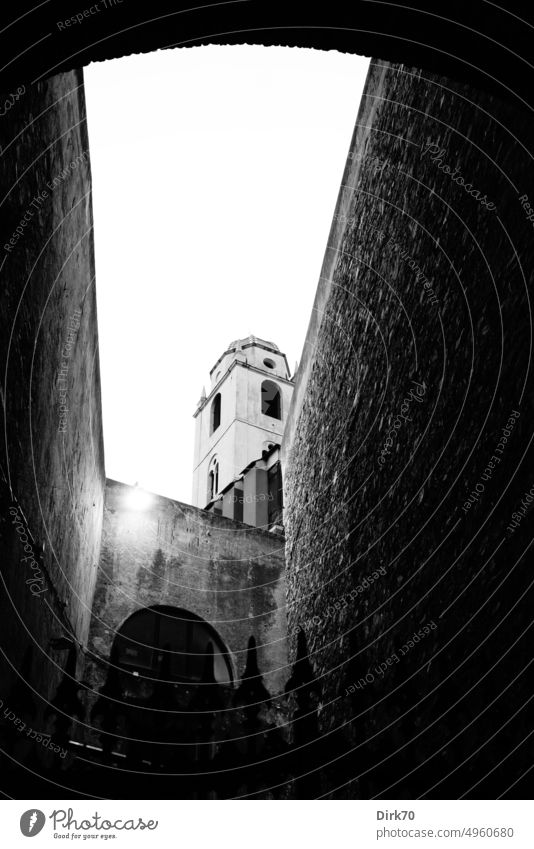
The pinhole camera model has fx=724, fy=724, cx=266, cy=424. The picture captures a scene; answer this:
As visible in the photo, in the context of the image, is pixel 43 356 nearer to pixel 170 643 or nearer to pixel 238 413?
pixel 170 643

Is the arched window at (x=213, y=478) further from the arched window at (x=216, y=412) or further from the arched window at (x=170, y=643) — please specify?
the arched window at (x=170, y=643)

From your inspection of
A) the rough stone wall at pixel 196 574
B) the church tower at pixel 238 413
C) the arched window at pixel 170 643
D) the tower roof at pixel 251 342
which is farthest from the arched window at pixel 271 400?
the arched window at pixel 170 643

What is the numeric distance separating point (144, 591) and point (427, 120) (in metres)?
7.60

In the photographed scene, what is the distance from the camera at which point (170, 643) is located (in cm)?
1059

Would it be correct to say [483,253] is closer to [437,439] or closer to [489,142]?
[489,142]

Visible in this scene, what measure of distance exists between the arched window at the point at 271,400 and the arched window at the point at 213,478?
3157 millimetres

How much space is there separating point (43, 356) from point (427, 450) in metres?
2.85

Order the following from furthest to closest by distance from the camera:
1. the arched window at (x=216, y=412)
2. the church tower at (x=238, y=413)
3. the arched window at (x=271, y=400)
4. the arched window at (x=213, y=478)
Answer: the arched window at (x=216, y=412)
the arched window at (x=271, y=400)
the arched window at (x=213, y=478)
the church tower at (x=238, y=413)

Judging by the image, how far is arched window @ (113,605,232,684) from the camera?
10336 mm

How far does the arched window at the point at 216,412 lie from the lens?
3319 centimetres

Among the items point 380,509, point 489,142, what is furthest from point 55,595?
point 489,142

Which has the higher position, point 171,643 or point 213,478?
point 213,478

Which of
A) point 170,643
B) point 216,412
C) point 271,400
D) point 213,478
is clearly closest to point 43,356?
point 170,643
